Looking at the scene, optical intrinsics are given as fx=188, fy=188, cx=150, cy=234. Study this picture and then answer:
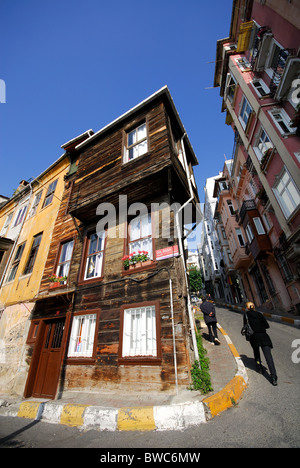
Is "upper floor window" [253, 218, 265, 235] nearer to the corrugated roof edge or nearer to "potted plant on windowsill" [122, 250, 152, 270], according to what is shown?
the corrugated roof edge

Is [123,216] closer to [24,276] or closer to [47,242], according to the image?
[47,242]

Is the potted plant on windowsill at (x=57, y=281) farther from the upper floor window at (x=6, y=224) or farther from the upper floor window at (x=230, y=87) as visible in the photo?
the upper floor window at (x=230, y=87)

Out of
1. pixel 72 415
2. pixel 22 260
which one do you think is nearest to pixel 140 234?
pixel 72 415

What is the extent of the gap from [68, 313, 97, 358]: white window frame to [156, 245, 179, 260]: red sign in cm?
329

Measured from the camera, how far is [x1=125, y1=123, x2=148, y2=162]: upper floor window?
834 centimetres

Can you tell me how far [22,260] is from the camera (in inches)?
457

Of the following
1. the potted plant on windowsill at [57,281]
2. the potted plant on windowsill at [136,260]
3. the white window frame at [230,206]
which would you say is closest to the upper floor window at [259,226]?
the white window frame at [230,206]

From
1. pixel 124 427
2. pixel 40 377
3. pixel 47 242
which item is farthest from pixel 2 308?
pixel 124 427

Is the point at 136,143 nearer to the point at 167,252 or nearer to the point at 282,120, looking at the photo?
the point at 167,252

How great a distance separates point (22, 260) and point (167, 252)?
1008 centimetres

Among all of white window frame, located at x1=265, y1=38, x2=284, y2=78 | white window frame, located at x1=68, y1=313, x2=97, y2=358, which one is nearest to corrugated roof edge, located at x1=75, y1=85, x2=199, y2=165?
white window frame, located at x1=68, y1=313, x2=97, y2=358

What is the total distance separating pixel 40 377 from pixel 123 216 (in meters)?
7.19

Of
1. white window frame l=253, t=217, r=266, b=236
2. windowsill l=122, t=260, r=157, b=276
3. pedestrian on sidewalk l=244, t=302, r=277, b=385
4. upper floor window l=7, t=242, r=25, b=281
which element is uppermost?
white window frame l=253, t=217, r=266, b=236

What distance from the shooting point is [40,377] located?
293 inches
